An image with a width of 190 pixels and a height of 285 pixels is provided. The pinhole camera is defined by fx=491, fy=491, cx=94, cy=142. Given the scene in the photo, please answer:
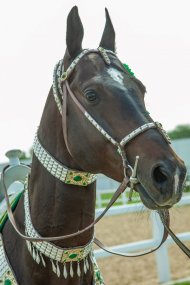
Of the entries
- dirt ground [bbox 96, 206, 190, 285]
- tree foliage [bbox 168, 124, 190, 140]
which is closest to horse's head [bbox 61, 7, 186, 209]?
dirt ground [bbox 96, 206, 190, 285]

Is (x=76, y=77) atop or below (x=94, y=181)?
atop

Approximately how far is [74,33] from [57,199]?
94 cm

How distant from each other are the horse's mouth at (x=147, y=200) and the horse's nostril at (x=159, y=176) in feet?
0.35

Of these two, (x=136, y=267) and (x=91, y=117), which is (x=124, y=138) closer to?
(x=91, y=117)

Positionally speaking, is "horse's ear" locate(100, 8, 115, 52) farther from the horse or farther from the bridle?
the bridle

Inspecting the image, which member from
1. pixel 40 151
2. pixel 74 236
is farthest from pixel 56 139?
pixel 74 236

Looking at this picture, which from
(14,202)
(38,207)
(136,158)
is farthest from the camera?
(14,202)

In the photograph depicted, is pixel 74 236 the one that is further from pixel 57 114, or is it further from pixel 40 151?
pixel 57 114

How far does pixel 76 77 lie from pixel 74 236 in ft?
2.88

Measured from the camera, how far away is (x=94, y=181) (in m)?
2.78

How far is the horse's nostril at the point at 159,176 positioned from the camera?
2.19m

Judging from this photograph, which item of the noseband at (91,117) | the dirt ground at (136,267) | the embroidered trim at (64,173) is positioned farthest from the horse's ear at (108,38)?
the dirt ground at (136,267)

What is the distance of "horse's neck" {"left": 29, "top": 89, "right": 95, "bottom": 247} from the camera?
106 inches

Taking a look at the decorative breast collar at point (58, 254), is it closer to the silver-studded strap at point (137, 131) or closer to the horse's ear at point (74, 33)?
the silver-studded strap at point (137, 131)
